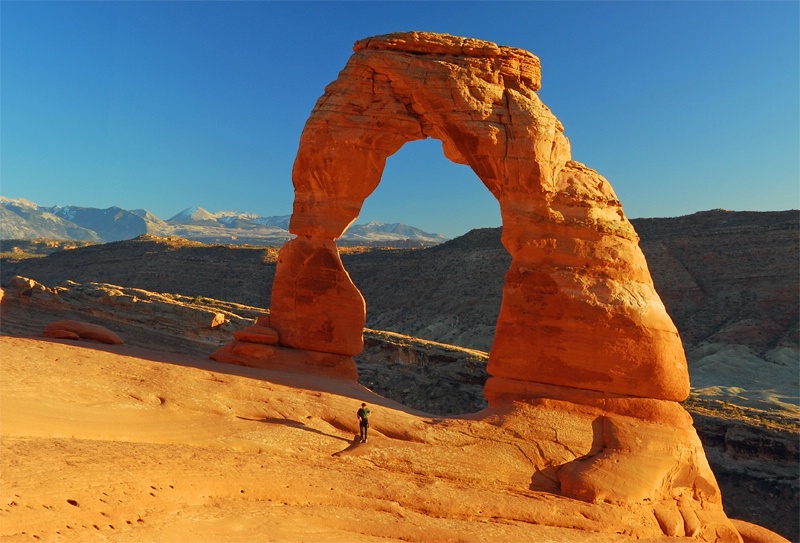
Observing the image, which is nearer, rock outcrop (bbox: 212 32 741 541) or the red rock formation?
rock outcrop (bbox: 212 32 741 541)

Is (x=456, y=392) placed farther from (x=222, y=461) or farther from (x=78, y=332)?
(x=222, y=461)

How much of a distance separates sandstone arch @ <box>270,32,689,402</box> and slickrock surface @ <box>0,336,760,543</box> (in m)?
1.42

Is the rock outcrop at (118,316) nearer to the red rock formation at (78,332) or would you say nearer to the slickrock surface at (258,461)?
the red rock formation at (78,332)

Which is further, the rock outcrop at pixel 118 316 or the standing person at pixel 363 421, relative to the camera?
the rock outcrop at pixel 118 316

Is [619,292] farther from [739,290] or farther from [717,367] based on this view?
[739,290]

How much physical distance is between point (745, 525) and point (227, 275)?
188 ft

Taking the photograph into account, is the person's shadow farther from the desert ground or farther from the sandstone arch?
the sandstone arch

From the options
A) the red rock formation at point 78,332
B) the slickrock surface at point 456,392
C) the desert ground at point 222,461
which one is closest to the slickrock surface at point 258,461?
the desert ground at point 222,461

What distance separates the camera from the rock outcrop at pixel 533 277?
588 inches

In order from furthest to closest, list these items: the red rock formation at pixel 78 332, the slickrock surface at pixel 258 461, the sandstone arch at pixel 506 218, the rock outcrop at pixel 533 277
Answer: the red rock formation at pixel 78 332 < the sandstone arch at pixel 506 218 < the rock outcrop at pixel 533 277 < the slickrock surface at pixel 258 461

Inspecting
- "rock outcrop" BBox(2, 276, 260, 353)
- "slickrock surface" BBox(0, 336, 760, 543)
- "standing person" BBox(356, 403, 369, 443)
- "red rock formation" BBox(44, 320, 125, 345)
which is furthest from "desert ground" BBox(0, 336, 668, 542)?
"rock outcrop" BBox(2, 276, 260, 353)

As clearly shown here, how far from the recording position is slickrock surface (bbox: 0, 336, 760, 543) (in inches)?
356

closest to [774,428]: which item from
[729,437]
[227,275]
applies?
[729,437]

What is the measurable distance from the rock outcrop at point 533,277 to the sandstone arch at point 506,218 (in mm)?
33
